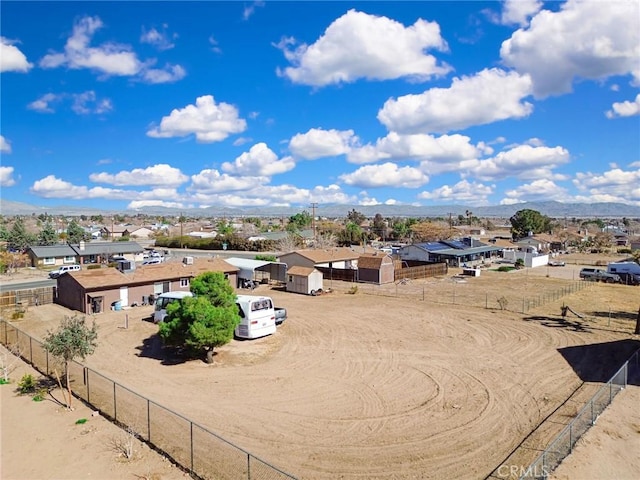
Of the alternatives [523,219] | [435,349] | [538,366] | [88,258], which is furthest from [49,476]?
[523,219]

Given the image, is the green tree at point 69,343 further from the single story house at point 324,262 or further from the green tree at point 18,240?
the green tree at point 18,240

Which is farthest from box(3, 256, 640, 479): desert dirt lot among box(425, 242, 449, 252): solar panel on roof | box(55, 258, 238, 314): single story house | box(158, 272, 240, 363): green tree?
box(425, 242, 449, 252): solar panel on roof

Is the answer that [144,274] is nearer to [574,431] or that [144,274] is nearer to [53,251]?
[574,431]

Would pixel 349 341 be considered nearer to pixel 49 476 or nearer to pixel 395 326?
pixel 395 326

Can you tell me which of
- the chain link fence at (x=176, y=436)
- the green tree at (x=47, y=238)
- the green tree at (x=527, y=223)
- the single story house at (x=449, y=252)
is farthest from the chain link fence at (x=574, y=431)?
the green tree at (x=47, y=238)

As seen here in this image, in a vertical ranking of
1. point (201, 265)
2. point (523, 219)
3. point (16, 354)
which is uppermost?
point (523, 219)
